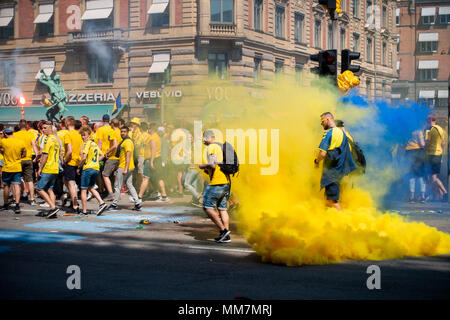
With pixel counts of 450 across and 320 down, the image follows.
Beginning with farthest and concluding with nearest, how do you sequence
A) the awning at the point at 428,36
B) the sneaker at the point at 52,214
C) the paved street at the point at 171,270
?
the awning at the point at 428,36, the sneaker at the point at 52,214, the paved street at the point at 171,270

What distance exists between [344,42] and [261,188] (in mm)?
31325

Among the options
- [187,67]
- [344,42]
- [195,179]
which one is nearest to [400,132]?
[195,179]

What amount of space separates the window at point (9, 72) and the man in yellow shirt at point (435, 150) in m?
24.8

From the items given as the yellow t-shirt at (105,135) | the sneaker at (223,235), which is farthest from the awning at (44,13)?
the sneaker at (223,235)

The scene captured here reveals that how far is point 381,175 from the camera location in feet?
28.8

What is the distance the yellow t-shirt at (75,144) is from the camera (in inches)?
432

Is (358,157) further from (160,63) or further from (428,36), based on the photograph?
(428,36)

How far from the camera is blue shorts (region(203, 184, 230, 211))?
7.87 m

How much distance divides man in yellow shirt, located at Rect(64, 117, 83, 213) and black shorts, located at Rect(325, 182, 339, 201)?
5.61 metres

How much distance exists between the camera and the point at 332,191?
292 inches

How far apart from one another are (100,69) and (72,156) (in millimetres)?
19216

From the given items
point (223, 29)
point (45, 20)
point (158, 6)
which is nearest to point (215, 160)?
point (223, 29)

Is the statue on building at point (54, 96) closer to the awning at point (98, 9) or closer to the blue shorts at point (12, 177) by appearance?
the awning at point (98, 9)
